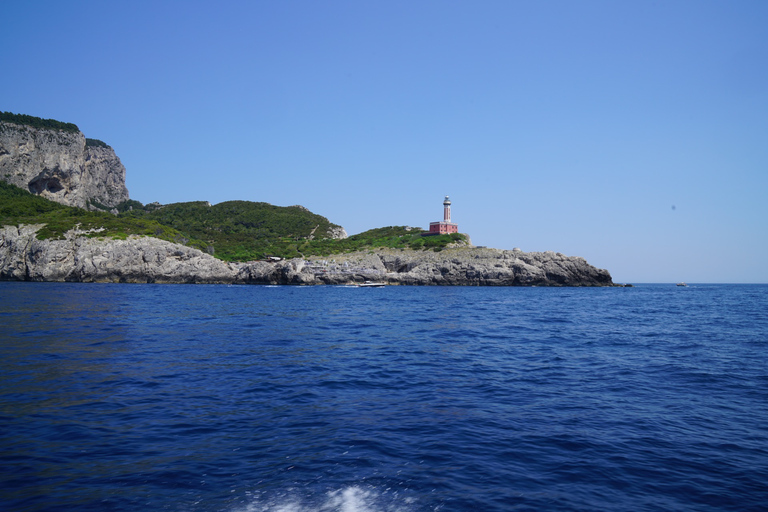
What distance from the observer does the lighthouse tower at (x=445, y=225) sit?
149m

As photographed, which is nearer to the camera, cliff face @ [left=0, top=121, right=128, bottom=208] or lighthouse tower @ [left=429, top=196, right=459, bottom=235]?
cliff face @ [left=0, top=121, right=128, bottom=208]

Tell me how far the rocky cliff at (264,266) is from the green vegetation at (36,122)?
68.2 meters

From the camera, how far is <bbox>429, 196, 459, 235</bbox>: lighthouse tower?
149375 mm

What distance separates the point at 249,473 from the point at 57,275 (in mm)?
113175

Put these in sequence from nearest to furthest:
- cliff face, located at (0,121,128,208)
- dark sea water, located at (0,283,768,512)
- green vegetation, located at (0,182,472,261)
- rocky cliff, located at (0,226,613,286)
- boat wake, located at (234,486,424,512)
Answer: boat wake, located at (234,486,424,512) → dark sea water, located at (0,283,768,512) → rocky cliff, located at (0,226,613,286) → green vegetation, located at (0,182,472,261) → cliff face, located at (0,121,128,208)

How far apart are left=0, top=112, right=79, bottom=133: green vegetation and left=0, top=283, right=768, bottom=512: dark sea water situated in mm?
166401

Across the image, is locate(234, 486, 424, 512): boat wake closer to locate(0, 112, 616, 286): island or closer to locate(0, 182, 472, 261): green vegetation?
locate(0, 112, 616, 286): island

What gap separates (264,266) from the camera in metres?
113

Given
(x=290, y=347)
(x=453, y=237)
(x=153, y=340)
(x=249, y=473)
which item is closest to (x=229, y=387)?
(x=249, y=473)

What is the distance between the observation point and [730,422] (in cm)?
1159

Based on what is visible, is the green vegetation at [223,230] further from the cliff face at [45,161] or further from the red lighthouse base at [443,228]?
the cliff face at [45,161]

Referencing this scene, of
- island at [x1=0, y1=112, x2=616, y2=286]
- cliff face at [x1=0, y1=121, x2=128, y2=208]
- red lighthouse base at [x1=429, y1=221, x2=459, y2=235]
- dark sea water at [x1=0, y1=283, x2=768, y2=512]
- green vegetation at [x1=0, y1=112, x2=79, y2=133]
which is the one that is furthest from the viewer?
red lighthouse base at [x1=429, y1=221, x2=459, y2=235]

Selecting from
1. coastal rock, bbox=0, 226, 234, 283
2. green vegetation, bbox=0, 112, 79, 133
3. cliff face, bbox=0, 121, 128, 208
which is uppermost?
green vegetation, bbox=0, 112, 79, 133

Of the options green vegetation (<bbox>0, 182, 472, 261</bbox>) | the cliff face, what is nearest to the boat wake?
green vegetation (<bbox>0, 182, 472, 261</bbox>)
